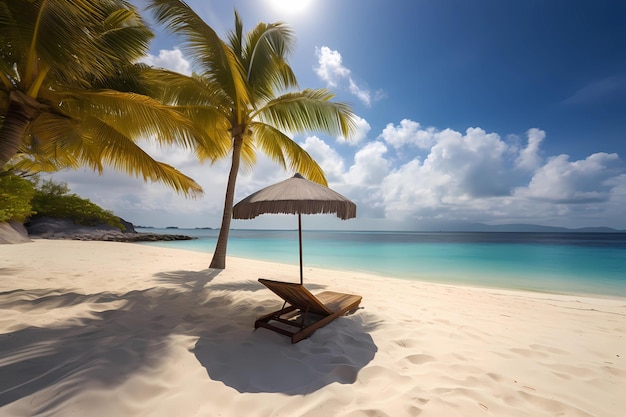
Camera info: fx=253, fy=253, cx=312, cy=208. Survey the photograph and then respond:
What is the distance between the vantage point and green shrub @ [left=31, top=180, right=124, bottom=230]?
68.7 feet

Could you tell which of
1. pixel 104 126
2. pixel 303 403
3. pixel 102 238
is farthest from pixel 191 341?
pixel 102 238

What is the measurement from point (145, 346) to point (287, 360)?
1409 millimetres

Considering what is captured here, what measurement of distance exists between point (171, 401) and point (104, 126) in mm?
5446

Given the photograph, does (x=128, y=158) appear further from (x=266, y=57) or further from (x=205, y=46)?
(x=266, y=57)

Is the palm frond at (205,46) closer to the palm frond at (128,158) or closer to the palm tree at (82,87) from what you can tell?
the palm tree at (82,87)

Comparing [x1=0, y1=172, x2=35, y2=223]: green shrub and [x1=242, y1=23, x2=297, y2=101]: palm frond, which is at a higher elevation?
[x1=242, y1=23, x2=297, y2=101]: palm frond

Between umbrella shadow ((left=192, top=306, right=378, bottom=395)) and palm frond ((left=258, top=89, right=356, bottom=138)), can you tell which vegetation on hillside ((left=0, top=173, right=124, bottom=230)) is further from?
umbrella shadow ((left=192, top=306, right=378, bottom=395))

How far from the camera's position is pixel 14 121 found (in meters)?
4.13

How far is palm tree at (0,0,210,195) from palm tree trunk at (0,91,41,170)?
0.01 meters

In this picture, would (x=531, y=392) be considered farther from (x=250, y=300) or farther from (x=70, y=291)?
(x=70, y=291)

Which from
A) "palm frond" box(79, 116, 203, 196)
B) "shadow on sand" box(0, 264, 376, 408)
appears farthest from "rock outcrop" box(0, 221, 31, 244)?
"shadow on sand" box(0, 264, 376, 408)

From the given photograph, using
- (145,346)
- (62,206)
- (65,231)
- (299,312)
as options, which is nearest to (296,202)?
(299,312)

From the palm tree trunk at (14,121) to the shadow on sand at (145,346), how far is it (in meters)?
2.23

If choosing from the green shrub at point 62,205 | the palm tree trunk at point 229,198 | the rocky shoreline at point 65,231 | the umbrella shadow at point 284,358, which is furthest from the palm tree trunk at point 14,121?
the green shrub at point 62,205
